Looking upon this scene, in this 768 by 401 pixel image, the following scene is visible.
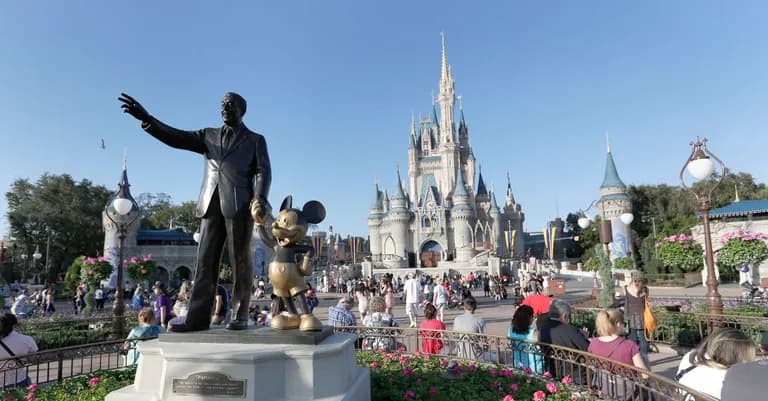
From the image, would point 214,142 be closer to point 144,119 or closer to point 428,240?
point 144,119

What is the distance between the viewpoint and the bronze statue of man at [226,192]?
3771 mm

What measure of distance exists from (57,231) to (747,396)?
44.2 meters

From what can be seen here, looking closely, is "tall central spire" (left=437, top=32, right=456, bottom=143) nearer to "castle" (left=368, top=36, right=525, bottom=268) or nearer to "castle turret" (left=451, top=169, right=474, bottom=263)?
"castle" (left=368, top=36, right=525, bottom=268)

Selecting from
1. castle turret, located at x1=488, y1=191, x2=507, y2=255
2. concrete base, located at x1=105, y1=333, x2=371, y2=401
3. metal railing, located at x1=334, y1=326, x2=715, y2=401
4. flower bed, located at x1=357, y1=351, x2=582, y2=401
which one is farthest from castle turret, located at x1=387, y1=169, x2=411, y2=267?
concrete base, located at x1=105, y1=333, x2=371, y2=401

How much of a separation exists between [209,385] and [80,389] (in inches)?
82.9

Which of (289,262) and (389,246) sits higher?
(389,246)

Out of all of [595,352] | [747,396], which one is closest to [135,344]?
[595,352]

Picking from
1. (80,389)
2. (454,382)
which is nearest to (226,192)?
(80,389)

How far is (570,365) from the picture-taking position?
4375 mm

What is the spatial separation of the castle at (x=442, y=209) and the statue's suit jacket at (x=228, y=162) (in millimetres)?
50202

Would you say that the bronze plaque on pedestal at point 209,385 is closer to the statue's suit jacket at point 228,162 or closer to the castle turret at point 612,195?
the statue's suit jacket at point 228,162

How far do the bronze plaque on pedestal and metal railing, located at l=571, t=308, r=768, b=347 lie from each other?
7.47 metres

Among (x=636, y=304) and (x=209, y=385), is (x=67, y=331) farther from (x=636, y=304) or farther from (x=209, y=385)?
(x=636, y=304)

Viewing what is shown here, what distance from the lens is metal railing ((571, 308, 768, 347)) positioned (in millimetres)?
7344
